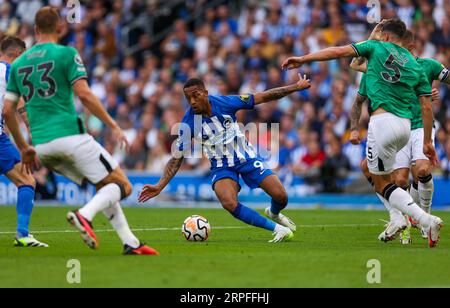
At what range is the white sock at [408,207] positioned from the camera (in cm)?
1075

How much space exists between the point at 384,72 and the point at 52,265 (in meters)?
4.68

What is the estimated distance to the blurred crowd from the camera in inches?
898

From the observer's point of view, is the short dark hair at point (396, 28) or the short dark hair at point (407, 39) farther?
the short dark hair at point (407, 39)

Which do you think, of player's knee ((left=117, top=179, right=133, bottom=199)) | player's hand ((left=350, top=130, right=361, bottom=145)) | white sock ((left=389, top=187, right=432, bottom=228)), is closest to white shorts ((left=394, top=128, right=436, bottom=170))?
player's hand ((left=350, top=130, right=361, bottom=145))

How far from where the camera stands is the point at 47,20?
32.0 ft

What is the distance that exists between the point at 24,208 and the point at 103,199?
2915mm

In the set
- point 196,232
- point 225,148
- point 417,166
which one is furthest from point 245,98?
point 417,166

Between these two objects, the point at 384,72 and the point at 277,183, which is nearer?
the point at 384,72

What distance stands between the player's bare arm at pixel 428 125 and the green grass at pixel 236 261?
1.19m

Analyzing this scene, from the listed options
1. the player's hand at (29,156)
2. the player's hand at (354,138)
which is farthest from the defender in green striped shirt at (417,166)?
the player's hand at (29,156)

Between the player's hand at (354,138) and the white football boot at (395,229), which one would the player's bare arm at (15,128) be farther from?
the white football boot at (395,229)

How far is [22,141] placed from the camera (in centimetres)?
989
